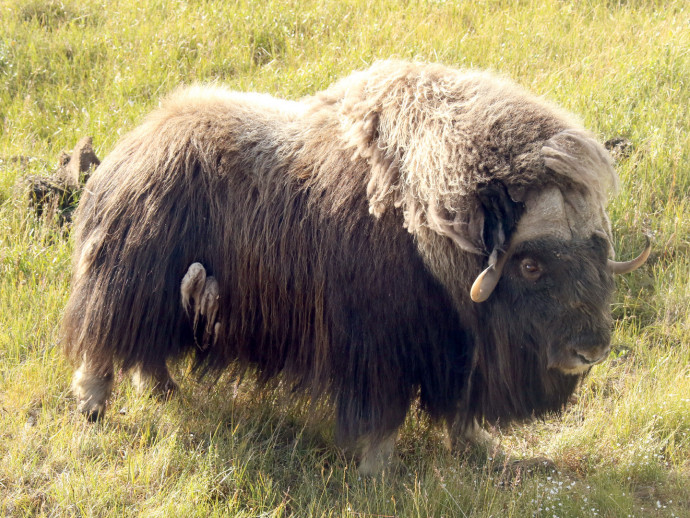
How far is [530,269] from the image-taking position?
7.88ft

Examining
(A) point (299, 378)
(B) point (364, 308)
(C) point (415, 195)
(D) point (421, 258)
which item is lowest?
(A) point (299, 378)

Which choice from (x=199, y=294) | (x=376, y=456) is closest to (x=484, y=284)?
(x=376, y=456)

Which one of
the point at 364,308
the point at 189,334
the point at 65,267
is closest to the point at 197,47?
the point at 65,267

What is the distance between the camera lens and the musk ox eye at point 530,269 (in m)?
2.39

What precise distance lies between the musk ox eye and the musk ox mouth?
26 cm

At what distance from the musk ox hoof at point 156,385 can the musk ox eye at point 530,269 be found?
4.71 feet

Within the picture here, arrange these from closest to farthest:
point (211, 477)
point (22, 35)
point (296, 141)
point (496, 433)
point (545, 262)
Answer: point (545, 262)
point (211, 477)
point (296, 141)
point (496, 433)
point (22, 35)

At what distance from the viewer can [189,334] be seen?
2.86 meters

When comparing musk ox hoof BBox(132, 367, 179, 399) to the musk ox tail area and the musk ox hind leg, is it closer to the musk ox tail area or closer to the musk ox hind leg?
the musk ox hind leg

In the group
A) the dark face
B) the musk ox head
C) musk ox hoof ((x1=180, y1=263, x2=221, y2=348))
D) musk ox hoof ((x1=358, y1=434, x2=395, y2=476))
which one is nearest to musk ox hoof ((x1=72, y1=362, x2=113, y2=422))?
musk ox hoof ((x1=180, y1=263, x2=221, y2=348))

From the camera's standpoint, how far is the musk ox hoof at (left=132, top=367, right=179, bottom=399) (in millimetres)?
3006

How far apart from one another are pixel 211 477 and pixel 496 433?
1131 mm

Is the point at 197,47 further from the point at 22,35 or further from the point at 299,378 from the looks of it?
the point at 299,378

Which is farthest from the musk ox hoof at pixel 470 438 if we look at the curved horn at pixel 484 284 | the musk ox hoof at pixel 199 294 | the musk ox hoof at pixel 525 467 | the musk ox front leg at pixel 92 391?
the musk ox front leg at pixel 92 391
